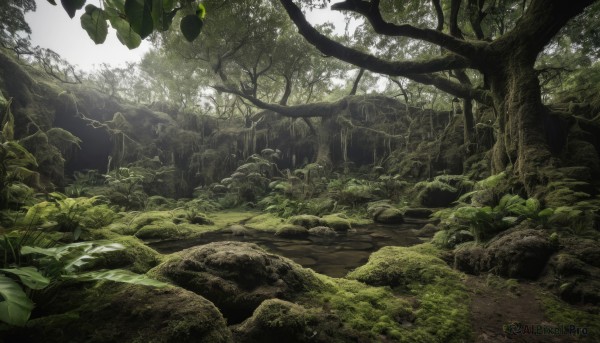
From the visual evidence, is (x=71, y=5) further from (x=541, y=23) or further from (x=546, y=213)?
(x=541, y=23)

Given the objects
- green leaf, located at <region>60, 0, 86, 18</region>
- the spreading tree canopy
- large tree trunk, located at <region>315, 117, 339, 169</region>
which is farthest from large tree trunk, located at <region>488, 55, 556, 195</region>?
large tree trunk, located at <region>315, 117, 339, 169</region>

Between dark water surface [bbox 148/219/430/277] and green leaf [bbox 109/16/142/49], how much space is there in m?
3.64

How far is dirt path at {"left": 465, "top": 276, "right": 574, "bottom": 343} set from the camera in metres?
2.21

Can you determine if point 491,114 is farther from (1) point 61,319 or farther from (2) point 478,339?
(1) point 61,319

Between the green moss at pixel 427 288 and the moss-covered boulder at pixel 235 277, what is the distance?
955mm

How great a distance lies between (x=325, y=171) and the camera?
16.2m

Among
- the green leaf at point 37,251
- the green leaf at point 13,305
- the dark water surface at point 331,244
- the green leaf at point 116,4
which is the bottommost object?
the dark water surface at point 331,244

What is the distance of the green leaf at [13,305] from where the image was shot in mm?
1390

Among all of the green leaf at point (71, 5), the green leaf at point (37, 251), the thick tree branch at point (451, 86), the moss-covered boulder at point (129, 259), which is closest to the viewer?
the green leaf at point (71, 5)

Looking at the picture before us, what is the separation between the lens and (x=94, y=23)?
3.63 feet

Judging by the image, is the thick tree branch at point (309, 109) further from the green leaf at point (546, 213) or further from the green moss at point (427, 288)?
the green leaf at point (546, 213)

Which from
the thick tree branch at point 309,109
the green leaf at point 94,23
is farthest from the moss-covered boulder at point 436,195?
the green leaf at point 94,23

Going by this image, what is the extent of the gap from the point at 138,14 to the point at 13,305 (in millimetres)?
1624

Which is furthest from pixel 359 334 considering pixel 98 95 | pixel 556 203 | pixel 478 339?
pixel 98 95
